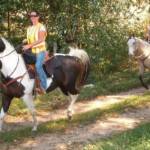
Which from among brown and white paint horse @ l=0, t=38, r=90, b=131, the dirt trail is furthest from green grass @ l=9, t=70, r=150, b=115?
brown and white paint horse @ l=0, t=38, r=90, b=131

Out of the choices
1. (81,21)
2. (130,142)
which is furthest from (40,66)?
(81,21)

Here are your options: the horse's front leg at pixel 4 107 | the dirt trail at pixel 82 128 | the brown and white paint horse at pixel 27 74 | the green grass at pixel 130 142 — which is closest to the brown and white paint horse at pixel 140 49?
the dirt trail at pixel 82 128

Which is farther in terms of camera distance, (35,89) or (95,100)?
(95,100)

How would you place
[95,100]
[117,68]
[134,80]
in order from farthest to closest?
[117,68]
[134,80]
[95,100]

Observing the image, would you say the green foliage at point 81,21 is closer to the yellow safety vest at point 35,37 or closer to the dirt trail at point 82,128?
the dirt trail at point 82,128

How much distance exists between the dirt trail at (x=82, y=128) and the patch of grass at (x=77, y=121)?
0.22m

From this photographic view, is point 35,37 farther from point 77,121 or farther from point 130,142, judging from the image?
point 130,142

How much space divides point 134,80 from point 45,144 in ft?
24.3

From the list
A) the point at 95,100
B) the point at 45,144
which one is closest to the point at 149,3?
the point at 95,100

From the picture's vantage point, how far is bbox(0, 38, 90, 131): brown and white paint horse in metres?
10.3

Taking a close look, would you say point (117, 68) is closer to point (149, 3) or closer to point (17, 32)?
point (149, 3)

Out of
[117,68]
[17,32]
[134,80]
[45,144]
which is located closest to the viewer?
[45,144]

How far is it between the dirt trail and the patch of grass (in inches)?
8.8

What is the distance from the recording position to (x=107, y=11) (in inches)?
659
